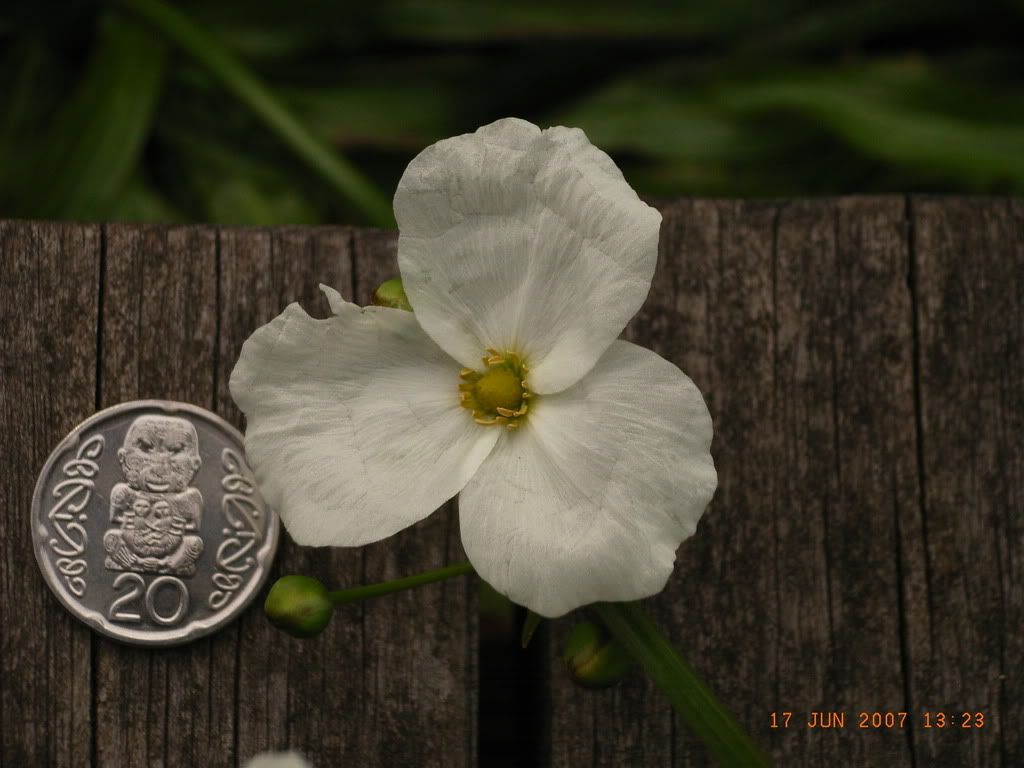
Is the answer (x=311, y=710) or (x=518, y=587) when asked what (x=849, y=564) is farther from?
(x=311, y=710)

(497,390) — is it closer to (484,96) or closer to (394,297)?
(394,297)

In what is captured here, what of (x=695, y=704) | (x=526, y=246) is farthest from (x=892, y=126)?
(x=695, y=704)

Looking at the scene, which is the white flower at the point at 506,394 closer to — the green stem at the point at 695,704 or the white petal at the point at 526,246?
the white petal at the point at 526,246

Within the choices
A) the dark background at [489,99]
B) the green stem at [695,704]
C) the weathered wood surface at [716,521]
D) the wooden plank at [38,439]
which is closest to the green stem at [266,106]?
the dark background at [489,99]

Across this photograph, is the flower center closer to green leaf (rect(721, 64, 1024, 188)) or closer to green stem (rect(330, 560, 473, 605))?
green stem (rect(330, 560, 473, 605))

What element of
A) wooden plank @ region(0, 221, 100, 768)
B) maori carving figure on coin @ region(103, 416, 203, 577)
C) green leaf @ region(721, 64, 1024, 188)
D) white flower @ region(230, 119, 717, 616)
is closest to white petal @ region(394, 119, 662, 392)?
white flower @ region(230, 119, 717, 616)

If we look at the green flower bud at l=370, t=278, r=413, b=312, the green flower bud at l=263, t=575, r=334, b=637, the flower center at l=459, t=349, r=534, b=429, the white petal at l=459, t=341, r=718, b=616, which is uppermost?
the green flower bud at l=370, t=278, r=413, b=312

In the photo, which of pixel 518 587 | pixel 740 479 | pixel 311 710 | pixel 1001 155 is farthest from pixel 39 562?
pixel 1001 155
